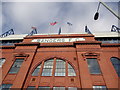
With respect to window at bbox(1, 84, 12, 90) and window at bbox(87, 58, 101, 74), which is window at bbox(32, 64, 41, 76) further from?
window at bbox(87, 58, 101, 74)

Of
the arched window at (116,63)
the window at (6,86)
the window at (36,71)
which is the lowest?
the window at (6,86)

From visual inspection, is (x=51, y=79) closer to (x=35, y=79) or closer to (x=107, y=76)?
(x=35, y=79)

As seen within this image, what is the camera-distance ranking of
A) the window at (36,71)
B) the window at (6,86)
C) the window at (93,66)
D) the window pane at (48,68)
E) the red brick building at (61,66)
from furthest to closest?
the window at (36,71) → the window pane at (48,68) → the window at (93,66) → the window at (6,86) → the red brick building at (61,66)

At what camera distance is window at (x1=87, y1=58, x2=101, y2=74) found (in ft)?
52.9

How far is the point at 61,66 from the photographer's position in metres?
17.8

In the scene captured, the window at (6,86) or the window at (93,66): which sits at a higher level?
the window at (93,66)

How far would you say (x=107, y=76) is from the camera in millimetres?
15242

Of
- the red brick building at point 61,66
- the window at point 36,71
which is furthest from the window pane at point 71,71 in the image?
the window at point 36,71

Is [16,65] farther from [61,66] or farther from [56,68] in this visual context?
[61,66]

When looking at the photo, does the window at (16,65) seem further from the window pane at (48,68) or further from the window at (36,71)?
the window pane at (48,68)

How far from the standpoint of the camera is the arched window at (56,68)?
1677 centimetres

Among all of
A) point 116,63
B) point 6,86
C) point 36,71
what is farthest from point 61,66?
point 116,63

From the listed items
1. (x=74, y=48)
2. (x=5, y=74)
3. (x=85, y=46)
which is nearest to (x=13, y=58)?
(x=5, y=74)

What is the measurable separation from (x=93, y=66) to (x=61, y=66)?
15.8 ft
